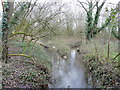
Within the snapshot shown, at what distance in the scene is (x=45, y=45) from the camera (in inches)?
648

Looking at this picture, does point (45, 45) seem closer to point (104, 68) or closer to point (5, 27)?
point (5, 27)

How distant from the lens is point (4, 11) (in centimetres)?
561

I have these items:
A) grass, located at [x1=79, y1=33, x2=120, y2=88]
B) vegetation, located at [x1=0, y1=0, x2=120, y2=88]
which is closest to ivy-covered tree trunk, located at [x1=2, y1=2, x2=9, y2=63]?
vegetation, located at [x1=0, y1=0, x2=120, y2=88]

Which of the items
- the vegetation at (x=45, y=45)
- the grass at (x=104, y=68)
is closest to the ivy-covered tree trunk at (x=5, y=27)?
the vegetation at (x=45, y=45)

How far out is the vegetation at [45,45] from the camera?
16.6 feet

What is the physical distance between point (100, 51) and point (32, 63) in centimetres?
565

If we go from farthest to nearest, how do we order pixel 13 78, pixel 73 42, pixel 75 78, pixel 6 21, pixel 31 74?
pixel 73 42, pixel 75 78, pixel 6 21, pixel 31 74, pixel 13 78

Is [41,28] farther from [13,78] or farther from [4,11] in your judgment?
[13,78]

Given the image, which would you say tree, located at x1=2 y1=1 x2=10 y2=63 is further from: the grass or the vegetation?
the grass

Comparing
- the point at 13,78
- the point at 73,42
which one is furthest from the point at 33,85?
the point at 73,42

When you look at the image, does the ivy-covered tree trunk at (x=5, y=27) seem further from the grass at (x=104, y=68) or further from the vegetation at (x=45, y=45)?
the grass at (x=104, y=68)

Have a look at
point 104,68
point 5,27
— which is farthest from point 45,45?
point 104,68

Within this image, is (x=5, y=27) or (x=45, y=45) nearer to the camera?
(x=5, y=27)

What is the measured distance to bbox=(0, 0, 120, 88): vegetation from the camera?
5059 mm
